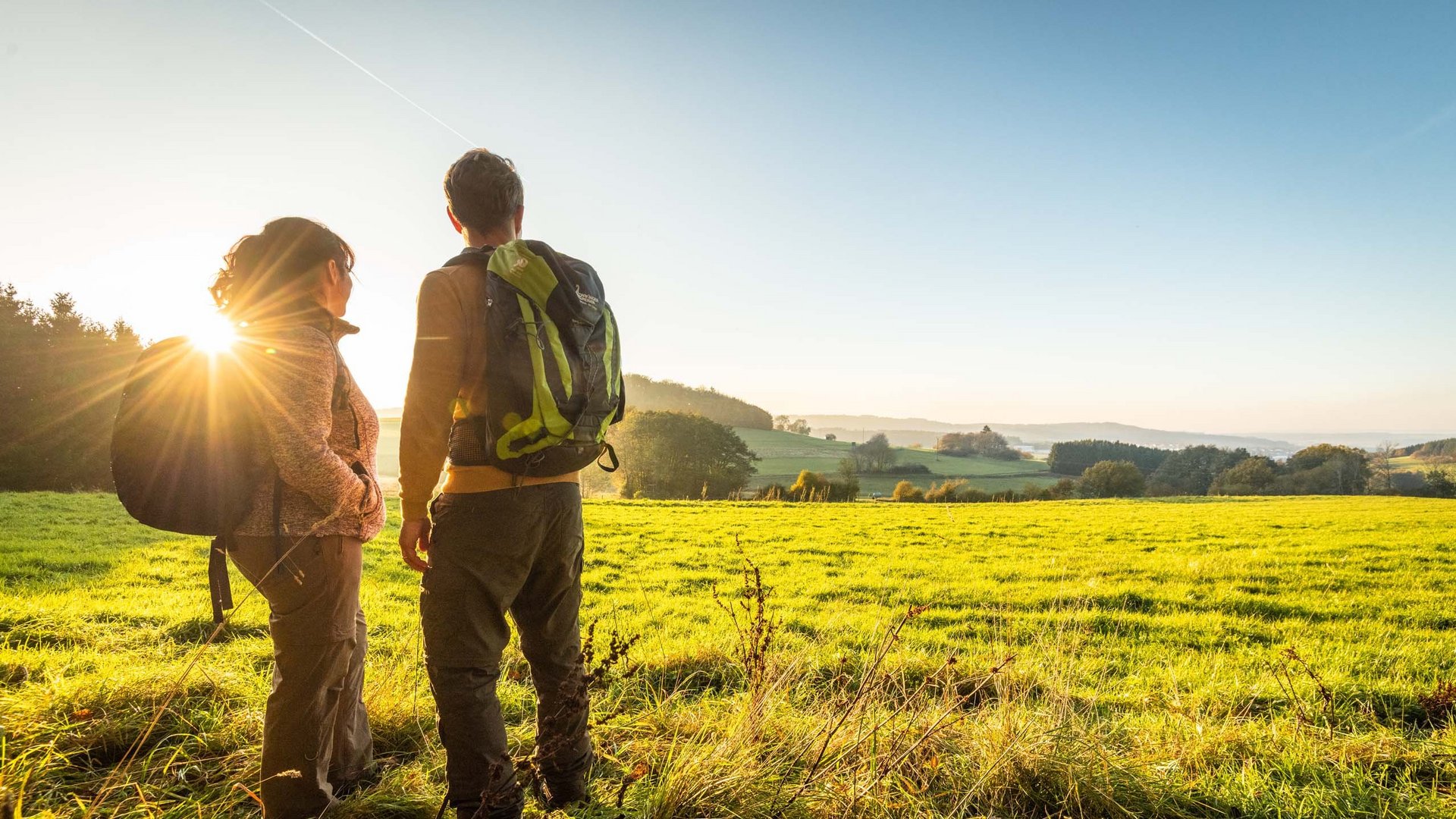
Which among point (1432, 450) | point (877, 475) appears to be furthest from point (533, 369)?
point (1432, 450)

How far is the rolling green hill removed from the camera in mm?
59812

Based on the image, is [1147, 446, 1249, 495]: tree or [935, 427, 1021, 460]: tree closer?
[1147, 446, 1249, 495]: tree

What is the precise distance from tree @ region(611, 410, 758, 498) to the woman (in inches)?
1575

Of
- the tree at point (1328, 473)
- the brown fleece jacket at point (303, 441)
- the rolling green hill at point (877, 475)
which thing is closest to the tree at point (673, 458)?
the rolling green hill at point (877, 475)

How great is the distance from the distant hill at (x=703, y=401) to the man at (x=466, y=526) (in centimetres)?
6711

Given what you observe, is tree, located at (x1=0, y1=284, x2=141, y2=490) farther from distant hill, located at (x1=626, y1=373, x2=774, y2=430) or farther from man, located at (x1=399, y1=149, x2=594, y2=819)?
distant hill, located at (x1=626, y1=373, x2=774, y2=430)

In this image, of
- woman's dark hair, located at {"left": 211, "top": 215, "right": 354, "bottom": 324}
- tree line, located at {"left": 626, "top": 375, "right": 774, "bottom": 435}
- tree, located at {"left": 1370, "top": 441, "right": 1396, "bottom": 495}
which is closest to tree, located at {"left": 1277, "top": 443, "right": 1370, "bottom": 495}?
tree, located at {"left": 1370, "top": 441, "right": 1396, "bottom": 495}

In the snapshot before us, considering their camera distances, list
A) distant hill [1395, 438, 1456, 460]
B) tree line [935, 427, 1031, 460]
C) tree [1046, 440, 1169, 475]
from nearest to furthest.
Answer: distant hill [1395, 438, 1456, 460]
tree [1046, 440, 1169, 475]
tree line [935, 427, 1031, 460]

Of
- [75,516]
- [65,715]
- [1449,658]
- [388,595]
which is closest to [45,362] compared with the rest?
[75,516]

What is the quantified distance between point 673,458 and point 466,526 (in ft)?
137

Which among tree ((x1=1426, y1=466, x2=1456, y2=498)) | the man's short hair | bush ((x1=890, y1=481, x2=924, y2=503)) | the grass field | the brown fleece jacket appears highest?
the man's short hair

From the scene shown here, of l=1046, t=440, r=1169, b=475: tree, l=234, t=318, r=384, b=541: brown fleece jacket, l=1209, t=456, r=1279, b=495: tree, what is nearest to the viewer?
l=234, t=318, r=384, b=541: brown fleece jacket

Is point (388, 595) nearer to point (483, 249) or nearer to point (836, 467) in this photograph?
point (483, 249)

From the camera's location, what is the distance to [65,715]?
2.88m
